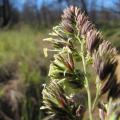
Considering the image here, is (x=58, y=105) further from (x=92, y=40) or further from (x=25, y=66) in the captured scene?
(x=25, y=66)

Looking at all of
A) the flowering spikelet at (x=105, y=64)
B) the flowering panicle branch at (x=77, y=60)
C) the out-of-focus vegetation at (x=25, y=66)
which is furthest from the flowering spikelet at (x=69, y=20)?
the out-of-focus vegetation at (x=25, y=66)

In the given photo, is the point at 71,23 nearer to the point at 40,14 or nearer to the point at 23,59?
the point at 23,59

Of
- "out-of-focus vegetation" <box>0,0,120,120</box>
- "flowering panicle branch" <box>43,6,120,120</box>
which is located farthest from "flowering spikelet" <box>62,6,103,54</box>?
"out-of-focus vegetation" <box>0,0,120,120</box>

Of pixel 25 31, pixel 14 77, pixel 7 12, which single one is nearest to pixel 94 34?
pixel 14 77

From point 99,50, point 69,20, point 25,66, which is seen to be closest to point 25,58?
point 25,66

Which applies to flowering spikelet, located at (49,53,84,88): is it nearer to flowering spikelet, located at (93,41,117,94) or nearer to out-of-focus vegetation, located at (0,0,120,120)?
flowering spikelet, located at (93,41,117,94)
